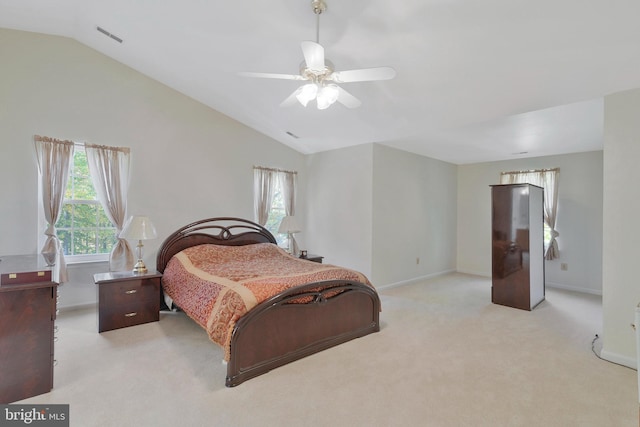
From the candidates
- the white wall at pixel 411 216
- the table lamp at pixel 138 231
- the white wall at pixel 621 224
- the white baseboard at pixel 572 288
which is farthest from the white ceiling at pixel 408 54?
the white baseboard at pixel 572 288

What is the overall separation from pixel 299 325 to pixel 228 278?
81 cm

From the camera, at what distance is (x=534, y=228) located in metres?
4.33

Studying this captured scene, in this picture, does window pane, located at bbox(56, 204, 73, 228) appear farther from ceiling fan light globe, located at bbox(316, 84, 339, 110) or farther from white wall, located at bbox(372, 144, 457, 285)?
white wall, located at bbox(372, 144, 457, 285)

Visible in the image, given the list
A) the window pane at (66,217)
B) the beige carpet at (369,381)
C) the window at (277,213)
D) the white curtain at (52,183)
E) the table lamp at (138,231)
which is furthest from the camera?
the window at (277,213)

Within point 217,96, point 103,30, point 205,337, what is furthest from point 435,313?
point 103,30

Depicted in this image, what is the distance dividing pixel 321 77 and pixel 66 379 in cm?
296

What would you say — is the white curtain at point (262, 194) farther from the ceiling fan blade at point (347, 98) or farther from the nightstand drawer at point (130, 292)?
the ceiling fan blade at point (347, 98)

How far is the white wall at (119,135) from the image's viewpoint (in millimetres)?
3498

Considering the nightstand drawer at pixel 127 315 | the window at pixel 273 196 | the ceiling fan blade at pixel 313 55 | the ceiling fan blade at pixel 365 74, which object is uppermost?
the ceiling fan blade at pixel 313 55

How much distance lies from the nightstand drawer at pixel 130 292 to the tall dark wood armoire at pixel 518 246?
451 cm

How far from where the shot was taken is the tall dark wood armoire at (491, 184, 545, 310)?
4203 millimetres

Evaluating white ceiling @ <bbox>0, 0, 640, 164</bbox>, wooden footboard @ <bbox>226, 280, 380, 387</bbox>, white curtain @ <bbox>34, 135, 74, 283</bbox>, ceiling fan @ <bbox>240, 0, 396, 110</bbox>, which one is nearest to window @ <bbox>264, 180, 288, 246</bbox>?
white ceiling @ <bbox>0, 0, 640, 164</bbox>

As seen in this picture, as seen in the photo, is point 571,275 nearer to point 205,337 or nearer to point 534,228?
point 534,228

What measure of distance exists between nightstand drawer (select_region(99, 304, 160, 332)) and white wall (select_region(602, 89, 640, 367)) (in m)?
4.52
